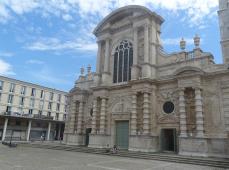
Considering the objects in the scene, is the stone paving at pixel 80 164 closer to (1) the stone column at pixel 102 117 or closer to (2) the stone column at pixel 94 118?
(1) the stone column at pixel 102 117

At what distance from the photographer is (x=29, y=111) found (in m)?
43.3

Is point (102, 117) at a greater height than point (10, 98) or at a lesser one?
lesser

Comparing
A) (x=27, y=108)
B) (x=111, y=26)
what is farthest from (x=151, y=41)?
(x=27, y=108)

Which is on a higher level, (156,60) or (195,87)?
(156,60)

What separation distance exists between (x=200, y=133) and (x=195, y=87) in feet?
11.9

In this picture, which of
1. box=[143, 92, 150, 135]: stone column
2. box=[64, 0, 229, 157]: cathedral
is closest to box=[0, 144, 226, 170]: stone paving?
box=[64, 0, 229, 157]: cathedral

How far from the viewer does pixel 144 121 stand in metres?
19.4

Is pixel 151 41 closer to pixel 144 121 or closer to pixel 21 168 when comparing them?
pixel 144 121

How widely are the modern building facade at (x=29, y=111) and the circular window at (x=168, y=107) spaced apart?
2862 cm

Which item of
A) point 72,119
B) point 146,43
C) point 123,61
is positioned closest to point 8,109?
point 72,119

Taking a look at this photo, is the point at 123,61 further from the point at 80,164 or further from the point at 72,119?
the point at 80,164

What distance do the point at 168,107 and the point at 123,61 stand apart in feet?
25.4

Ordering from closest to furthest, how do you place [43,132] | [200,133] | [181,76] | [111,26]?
[200,133]
[181,76]
[111,26]
[43,132]

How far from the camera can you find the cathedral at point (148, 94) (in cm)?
1692
